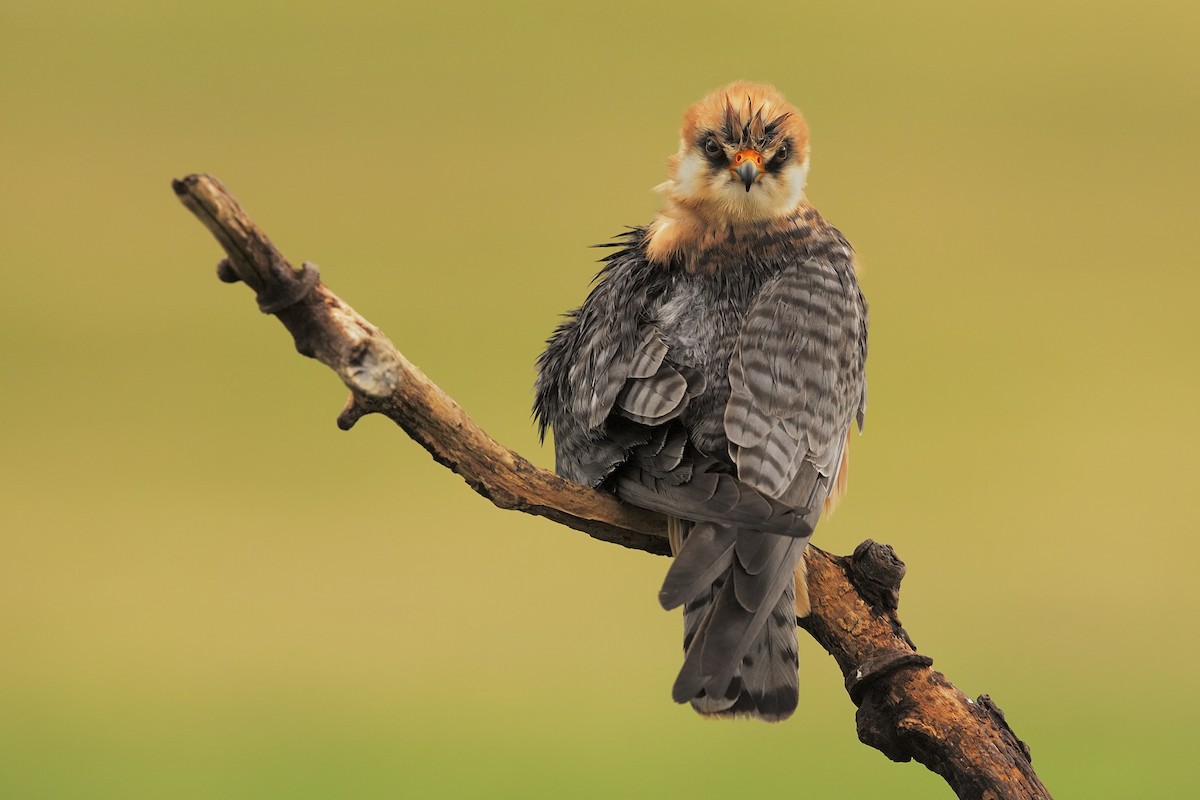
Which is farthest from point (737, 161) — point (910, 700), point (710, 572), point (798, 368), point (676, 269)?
point (910, 700)

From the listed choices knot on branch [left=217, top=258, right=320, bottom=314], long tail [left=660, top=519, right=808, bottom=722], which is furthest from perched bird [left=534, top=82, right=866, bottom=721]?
knot on branch [left=217, top=258, right=320, bottom=314]

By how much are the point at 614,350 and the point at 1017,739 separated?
140 centimetres

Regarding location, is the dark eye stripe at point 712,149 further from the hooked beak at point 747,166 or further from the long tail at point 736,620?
the long tail at point 736,620

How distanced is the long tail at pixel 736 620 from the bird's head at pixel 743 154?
3.53 feet

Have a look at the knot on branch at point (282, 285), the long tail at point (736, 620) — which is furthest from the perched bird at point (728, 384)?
the knot on branch at point (282, 285)

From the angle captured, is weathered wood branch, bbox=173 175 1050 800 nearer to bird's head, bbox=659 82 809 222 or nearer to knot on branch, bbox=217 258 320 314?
knot on branch, bbox=217 258 320 314

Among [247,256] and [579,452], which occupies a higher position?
[579,452]

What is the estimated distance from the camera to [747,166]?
346 centimetres

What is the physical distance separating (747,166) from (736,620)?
4.33 ft

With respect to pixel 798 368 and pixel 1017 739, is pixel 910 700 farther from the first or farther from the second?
pixel 798 368

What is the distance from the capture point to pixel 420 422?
276cm

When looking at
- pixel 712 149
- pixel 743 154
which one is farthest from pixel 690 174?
pixel 743 154

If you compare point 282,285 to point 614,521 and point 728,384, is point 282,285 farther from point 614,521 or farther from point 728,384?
point 728,384

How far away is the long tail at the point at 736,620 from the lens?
2.76 m
